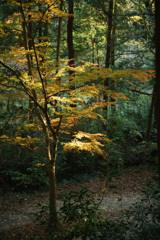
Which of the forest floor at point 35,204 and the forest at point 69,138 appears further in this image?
the forest floor at point 35,204

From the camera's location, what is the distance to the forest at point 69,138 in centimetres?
284

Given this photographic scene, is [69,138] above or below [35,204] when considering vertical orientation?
above

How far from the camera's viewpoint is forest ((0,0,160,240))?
2.84 metres

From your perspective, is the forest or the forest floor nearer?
the forest

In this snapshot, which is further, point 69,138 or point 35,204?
point 69,138

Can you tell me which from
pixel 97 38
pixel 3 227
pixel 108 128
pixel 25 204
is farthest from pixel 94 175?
pixel 97 38

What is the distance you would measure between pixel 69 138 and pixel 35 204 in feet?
8.33

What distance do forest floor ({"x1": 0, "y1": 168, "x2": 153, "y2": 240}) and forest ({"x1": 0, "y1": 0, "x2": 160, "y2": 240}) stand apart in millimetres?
30

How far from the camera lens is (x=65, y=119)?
17.5ft

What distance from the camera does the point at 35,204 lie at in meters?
6.83

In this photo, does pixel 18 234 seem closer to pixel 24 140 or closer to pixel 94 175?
pixel 24 140

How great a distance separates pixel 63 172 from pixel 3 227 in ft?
12.7

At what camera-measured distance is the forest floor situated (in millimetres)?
5168

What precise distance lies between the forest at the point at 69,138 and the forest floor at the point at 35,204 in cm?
3
